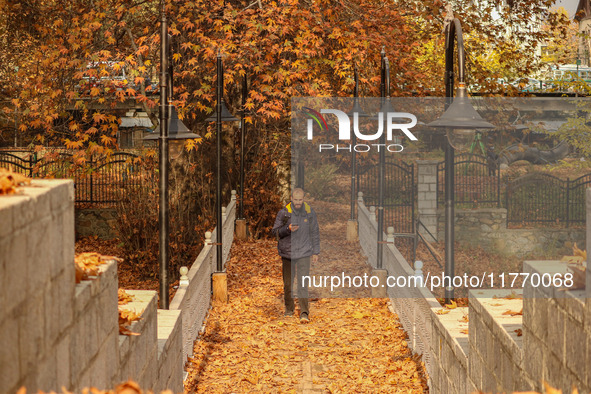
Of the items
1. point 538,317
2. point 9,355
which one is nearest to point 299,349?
point 538,317

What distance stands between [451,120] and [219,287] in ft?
20.7

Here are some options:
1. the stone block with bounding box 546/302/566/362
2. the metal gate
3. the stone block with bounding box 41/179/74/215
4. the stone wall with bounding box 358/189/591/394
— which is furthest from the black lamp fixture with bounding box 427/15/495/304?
the metal gate

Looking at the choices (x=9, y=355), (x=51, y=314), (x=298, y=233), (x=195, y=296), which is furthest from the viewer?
(x=298, y=233)

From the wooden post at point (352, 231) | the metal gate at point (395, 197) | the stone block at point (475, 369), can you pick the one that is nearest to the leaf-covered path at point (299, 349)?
the stone block at point (475, 369)

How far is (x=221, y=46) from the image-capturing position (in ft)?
54.9

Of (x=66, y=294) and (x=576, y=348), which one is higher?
(x=66, y=294)

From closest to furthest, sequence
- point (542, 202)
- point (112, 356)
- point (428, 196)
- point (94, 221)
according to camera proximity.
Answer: point (112, 356), point (428, 196), point (94, 221), point (542, 202)

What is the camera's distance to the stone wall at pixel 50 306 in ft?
10.5

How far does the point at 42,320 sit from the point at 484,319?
3.84 m

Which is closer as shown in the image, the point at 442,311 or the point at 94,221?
the point at 442,311

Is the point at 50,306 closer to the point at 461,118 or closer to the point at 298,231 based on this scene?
the point at 461,118

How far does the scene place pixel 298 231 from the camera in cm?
1191

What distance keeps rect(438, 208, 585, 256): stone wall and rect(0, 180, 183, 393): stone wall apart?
2033 centimetres

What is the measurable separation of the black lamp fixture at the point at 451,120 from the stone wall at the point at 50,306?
5.01 meters
